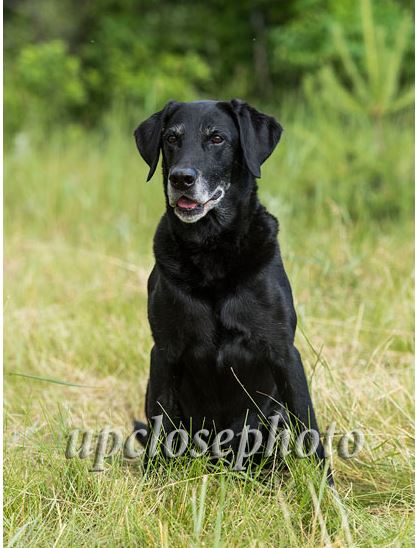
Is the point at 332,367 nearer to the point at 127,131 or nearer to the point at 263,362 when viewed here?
the point at 263,362

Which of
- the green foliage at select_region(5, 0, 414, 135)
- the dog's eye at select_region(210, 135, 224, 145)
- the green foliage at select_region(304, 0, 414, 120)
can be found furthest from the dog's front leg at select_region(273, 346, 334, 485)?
the green foliage at select_region(5, 0, 414, 135)

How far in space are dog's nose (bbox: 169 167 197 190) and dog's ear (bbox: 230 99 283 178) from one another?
25cm

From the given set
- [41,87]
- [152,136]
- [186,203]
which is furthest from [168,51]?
[186,203]

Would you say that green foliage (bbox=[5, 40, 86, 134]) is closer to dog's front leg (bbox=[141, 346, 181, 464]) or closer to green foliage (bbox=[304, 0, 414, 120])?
green foliage (bbox=[304, 0, 414, 120])

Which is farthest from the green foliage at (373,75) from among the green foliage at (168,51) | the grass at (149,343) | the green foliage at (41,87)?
the green foliage at (41,87)

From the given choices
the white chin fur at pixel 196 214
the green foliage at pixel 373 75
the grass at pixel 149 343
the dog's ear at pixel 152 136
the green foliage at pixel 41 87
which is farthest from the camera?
the green foliage at pixel 41 87

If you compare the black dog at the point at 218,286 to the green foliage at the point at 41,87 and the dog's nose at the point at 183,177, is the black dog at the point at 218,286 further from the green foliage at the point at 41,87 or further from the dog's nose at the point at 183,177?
the green foliage at the point at 41,87

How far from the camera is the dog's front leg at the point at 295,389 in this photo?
2.90 meters

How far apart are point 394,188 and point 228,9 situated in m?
7.76

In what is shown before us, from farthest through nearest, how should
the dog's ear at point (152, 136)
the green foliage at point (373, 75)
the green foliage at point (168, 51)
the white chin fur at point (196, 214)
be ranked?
the green foliage at point (168, 51) < the green foliage at point (373, 75) < the dog's ear at point (152, 136) < the white chin fur at point (196, 214)

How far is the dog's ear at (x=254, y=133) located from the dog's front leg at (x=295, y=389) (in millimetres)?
690

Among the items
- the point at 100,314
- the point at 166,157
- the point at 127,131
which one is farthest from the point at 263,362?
the point at 127,131

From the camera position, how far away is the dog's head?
Result: 288 centimetres

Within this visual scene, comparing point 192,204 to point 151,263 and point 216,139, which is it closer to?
point 216,139
